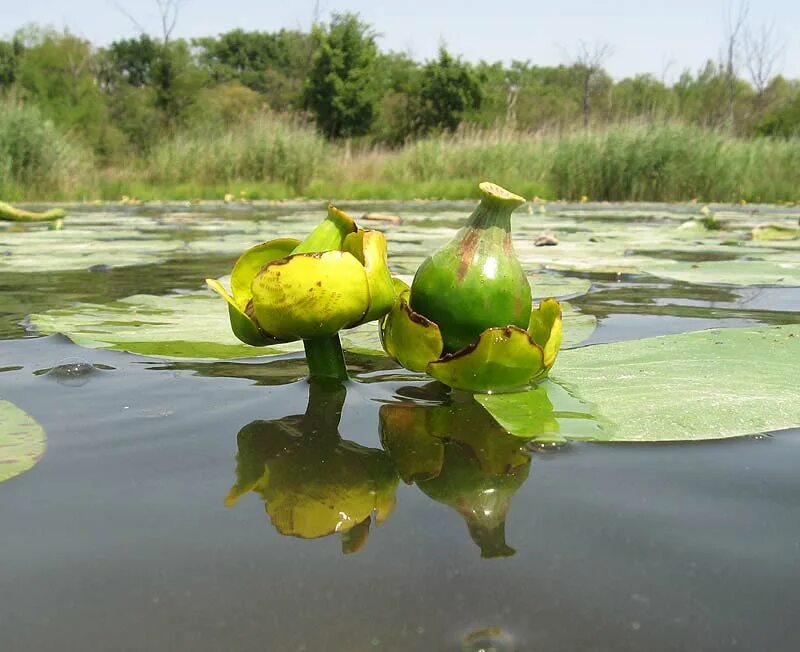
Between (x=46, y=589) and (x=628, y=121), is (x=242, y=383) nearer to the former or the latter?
(x=46, y=589)

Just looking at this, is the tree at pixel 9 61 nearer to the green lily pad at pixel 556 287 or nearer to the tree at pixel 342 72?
the tree at pixel 342 72

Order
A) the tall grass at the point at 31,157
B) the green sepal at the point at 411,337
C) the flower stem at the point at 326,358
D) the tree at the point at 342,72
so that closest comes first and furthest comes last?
the green sepal at the point at 411,337 → the flower stem at the point at 326,358 → the tall grass at the point at 31,157 → the tree at the point at 342,72

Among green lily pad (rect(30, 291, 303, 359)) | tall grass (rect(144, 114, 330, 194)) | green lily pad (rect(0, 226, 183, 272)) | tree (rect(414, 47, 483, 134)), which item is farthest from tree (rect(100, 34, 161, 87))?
green lily pad (rect(30, 291, 303, 359))

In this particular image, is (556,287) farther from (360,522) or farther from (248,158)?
(248,158)

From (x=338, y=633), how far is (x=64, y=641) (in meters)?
0.13

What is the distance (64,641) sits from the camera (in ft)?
1.13

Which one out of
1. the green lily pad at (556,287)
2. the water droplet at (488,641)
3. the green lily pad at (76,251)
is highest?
the water droplet at (488,641)

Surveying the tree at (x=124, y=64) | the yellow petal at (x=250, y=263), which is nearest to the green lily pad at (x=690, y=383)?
the yellow petal at (x=250, y=263)

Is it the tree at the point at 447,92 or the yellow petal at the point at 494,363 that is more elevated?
the tree at the point at 447,92

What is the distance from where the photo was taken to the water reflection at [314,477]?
18.8 inches

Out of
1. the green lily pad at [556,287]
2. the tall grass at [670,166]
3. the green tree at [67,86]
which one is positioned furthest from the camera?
the green tree at [67,86]

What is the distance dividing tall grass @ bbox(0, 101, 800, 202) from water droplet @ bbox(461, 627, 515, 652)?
842 centimetres

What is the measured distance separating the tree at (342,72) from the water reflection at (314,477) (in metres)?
22.6

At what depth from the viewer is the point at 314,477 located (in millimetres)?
555
